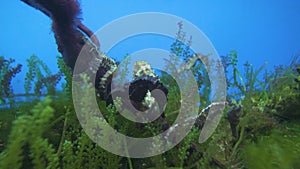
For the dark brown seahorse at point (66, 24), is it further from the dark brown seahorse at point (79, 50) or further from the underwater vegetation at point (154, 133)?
the underwater vegetation at point (154, 133)

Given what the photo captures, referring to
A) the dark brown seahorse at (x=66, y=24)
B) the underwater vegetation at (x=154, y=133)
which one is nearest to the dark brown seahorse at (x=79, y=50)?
the dark brown seahorse at (x=66, y=24)

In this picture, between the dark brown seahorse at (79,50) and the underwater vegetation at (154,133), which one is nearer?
the underwater vegetation at (154,133)

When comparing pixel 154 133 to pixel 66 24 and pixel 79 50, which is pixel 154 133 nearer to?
pixel 79 50

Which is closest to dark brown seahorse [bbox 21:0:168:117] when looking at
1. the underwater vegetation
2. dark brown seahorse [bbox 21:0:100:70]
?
dark brown seahorse [bbox 21:0:100:70]

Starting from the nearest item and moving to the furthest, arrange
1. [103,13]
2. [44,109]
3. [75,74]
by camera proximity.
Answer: [44,109]
[75,74]
[103,13]

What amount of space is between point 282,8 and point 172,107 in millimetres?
11901

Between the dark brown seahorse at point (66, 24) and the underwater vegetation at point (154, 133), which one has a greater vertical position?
the dark brown seahorse at point (66, 24)

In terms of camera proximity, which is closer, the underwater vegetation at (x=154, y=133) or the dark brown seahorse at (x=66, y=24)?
the underwater vegetation at (x=154, y=133)

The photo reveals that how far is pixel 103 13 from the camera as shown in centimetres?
1180

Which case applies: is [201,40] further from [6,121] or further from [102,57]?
[6,121]

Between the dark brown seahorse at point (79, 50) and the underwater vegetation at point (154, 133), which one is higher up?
the dark brown seahorse at point (79, 50)

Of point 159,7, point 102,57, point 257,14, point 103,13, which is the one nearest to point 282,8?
point 257,14

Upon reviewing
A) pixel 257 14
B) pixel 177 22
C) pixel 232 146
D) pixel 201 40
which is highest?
pixel 257 14

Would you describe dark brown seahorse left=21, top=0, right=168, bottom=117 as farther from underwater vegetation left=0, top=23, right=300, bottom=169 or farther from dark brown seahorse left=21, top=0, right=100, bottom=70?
underwater vegetation left=0, top=23, right=300, bottom=169
